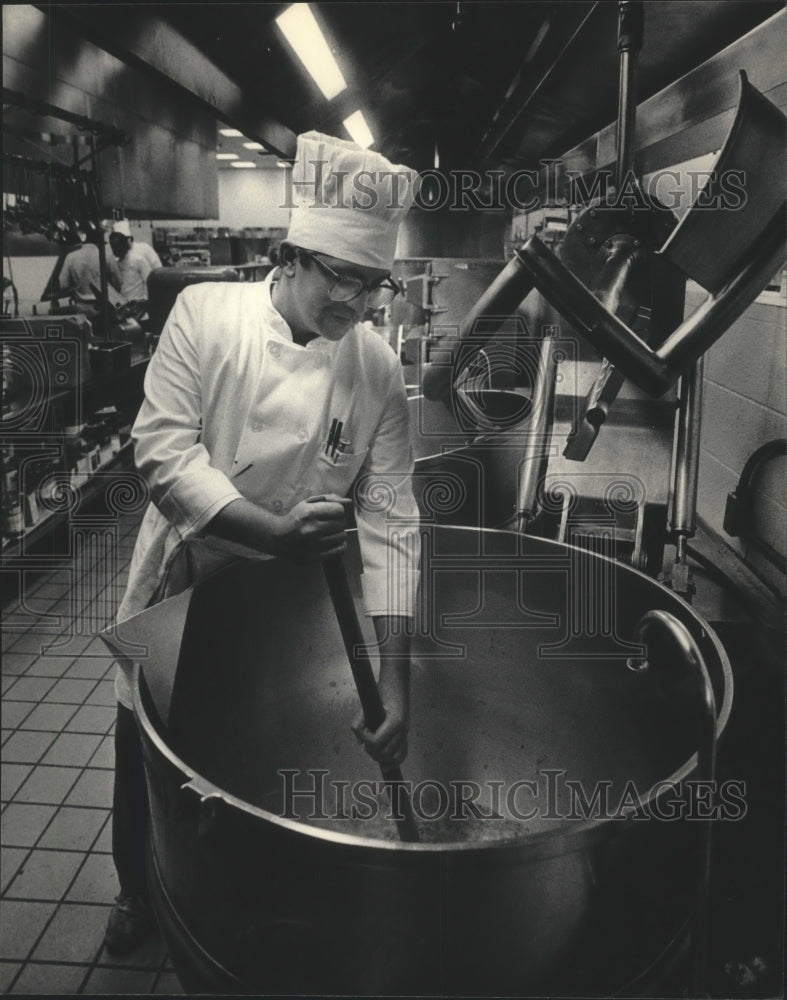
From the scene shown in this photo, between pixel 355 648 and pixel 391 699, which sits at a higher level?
pixel 355 648

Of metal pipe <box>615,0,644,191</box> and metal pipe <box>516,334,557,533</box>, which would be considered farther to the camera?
metal pipe <box>516,334,557,533</box>

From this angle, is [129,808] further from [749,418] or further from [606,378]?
[749,418]

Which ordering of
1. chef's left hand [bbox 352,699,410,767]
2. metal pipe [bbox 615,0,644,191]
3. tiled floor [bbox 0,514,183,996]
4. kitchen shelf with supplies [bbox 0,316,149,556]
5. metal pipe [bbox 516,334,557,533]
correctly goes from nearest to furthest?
metal pipe [bbox 615,0,644,191], chef's left hand [bbox 352,699,410,767], metal pipe [bbox 516,334,557,533], tiled floor [bbox 0,514,183,996], kitchen shelf with supplies [bbox 0,316,149,556]

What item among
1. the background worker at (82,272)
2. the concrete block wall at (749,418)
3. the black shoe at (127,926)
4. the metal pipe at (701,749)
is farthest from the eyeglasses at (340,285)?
the background worker at (82,272)

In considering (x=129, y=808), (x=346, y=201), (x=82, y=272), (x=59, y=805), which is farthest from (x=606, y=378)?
(x=82, y=272)

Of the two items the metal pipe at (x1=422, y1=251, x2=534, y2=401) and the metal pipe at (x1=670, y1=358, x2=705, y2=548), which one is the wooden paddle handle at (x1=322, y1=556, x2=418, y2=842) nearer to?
the metal pipe at (x1=422, y1=251, x2=534, y2=401)

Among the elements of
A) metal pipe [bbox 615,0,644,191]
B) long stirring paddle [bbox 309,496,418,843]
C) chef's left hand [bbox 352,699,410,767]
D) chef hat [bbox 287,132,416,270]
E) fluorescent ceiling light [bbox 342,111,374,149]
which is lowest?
chef's left hand [bbox 352,699,410,767]

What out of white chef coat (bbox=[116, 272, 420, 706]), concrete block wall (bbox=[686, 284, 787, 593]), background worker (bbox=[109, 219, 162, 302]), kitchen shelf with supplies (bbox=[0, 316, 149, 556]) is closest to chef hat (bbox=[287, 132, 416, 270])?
white chef coat (bbox=[116, 272, 420, 706])

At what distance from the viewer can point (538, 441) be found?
1.41m

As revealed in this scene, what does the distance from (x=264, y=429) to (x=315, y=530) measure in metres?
0.38

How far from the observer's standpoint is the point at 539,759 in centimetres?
156

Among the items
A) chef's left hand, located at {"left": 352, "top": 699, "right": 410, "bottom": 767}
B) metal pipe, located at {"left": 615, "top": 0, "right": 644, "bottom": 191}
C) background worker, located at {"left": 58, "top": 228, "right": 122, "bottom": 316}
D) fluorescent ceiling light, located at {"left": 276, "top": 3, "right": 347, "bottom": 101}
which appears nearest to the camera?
metal pipe, located at {"left": 615, "top": 0, "right": 644, "bottom": 191}

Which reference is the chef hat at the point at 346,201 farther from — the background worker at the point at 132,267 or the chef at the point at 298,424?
the background worker at the point at 132,267

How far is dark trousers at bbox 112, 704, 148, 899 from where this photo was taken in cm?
142
